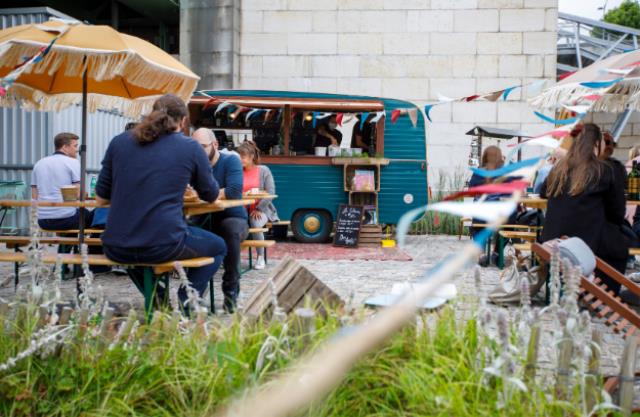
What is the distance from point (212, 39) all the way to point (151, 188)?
10.9 meters

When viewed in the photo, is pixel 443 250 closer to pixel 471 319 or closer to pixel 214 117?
pixel 214 117

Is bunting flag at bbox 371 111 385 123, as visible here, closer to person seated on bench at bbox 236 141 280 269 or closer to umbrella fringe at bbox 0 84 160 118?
person seated on bench at bbox 236 141 280 269

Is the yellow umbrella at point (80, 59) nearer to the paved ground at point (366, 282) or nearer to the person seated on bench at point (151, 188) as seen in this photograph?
the person seated on bench at point (151, 188)

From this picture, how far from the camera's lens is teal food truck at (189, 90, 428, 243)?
1081cm

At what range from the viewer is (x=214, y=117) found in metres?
11.5

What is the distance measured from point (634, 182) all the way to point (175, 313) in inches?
216

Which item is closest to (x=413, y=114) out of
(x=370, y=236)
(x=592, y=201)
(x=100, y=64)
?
(x=370, y=236)

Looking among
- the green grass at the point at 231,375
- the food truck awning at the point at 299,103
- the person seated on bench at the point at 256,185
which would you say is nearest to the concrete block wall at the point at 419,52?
the food truck awning at the point at 299,103

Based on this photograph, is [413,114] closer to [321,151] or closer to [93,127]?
[321,151]

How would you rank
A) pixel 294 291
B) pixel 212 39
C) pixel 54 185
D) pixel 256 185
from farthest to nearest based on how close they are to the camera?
pixel 212 39 → pixel 256 185 → pixel 54 185 → pixel 294 291

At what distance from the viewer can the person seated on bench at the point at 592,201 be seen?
527 cm

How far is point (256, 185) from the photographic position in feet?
26.9

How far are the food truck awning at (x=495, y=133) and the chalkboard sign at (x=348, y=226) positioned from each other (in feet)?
13.4

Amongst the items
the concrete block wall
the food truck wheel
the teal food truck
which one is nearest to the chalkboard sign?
the teal food truck
